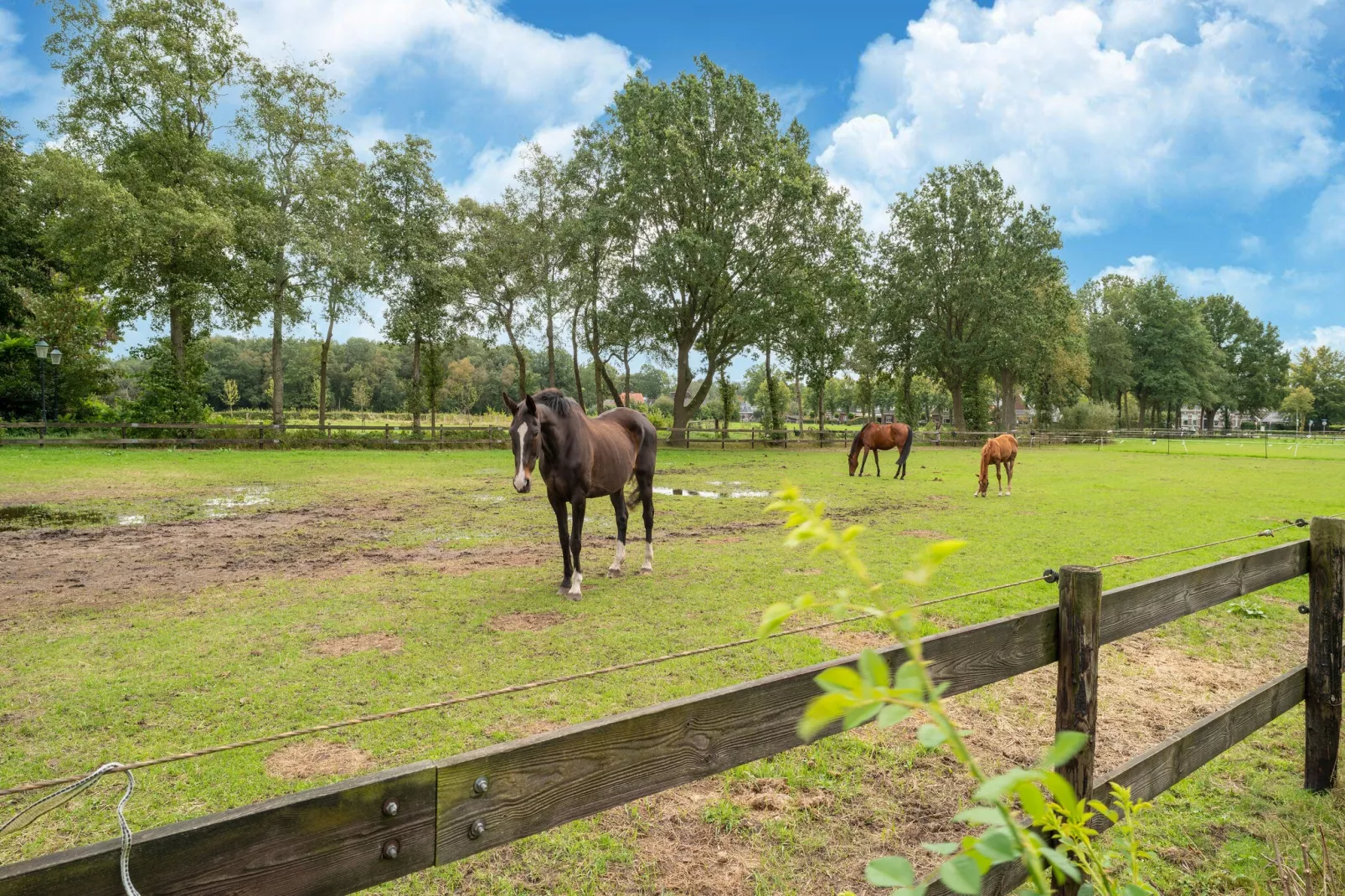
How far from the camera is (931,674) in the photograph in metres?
2.30

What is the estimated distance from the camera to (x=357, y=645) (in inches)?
220

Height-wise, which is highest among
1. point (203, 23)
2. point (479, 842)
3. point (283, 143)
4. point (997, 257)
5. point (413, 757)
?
point (203, 23)

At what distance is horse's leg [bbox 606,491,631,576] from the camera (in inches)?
317

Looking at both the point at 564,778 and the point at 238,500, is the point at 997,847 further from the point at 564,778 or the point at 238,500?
the point at 238,500

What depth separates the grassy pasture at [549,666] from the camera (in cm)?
316

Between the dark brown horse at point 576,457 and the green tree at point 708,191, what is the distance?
815 inches

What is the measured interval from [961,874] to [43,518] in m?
14.8

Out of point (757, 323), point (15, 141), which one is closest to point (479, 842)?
point (757, 323)

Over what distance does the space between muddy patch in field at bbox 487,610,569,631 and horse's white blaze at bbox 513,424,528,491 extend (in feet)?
3.95

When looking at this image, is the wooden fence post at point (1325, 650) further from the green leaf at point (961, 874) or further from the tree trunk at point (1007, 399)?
the tree trunk at point (1007, 399)

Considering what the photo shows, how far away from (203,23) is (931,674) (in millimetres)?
38562

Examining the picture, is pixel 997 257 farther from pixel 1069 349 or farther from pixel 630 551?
pixel 630 551

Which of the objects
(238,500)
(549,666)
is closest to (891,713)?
(549,666)

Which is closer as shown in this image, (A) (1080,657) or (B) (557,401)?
(A) (1080,657)
